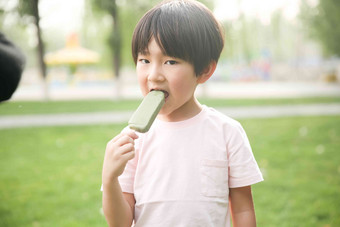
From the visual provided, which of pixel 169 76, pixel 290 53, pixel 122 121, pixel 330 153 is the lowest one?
pixel 290 53

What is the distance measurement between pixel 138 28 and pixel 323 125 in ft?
24.4

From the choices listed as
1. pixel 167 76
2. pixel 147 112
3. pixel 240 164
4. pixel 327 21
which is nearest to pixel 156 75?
pixel 167 76

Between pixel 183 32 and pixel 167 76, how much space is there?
0.64 feet

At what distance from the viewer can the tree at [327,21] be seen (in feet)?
64.4

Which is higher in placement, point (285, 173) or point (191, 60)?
point (191, 60)

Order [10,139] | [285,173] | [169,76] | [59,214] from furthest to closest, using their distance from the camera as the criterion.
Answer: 1. [10,139]
2. [285,173]
3. [59,214]
4. [169,76]

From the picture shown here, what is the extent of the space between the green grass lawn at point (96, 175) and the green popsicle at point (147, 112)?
270 centimetres

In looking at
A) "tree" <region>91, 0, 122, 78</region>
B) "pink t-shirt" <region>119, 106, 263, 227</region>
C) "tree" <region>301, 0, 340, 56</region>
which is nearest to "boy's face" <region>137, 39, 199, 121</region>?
"pink t-shirt" <region>119, 106, 263, 227</region>

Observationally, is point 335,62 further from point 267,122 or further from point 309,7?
point 267,122

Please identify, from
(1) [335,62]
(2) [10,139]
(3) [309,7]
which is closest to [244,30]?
(1) [335,62]

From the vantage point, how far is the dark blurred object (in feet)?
3.43

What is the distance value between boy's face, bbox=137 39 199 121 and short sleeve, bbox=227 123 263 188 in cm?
29

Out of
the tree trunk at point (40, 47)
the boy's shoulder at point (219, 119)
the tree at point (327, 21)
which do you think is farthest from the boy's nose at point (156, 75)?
the tree at point (327, 21)

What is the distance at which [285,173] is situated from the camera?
500 centimetres
